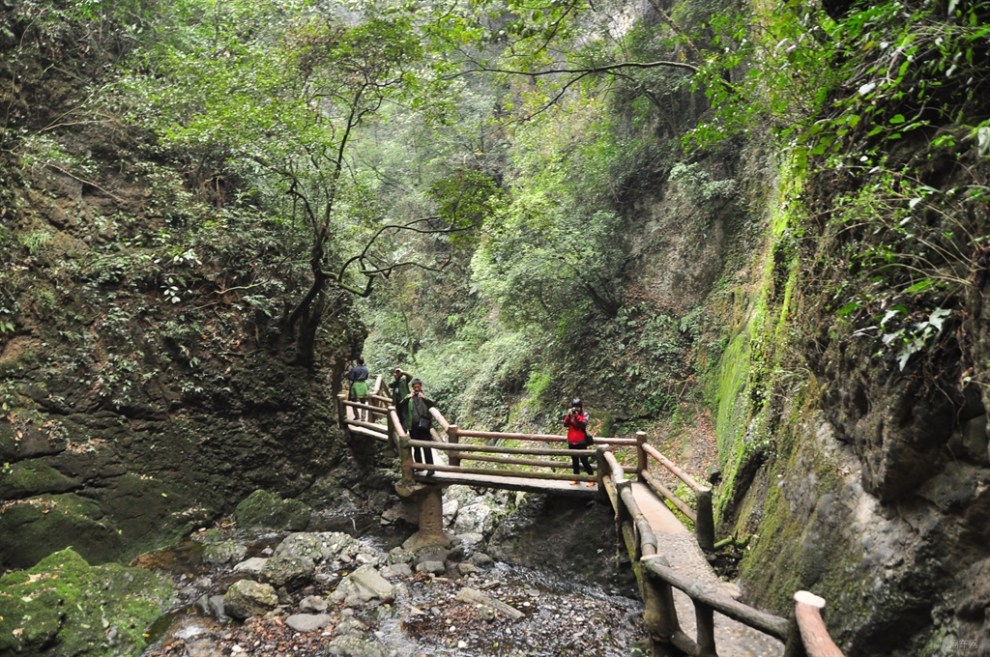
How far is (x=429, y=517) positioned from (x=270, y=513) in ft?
10.5

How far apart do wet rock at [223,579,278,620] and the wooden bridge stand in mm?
2880

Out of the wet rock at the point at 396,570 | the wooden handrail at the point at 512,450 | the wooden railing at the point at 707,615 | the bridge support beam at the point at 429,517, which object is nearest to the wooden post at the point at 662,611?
the wooden railing at the point at 707,615

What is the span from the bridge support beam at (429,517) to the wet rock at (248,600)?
2774 mm

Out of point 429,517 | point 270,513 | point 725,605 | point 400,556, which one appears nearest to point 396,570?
point 400,556

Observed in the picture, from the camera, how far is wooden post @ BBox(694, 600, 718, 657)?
404 cm

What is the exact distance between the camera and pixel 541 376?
16.8 m

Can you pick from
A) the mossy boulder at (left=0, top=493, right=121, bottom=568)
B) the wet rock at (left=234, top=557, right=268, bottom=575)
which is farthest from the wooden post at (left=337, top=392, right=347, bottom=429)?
the mossy boulder at (left=0, top=493, right=121, bottom=568)

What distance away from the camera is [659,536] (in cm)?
679

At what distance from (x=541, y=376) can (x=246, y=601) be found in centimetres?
1061

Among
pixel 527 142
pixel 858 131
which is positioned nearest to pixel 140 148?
pixel 527 142

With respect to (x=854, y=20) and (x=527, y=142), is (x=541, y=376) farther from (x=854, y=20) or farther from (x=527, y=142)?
(x=854, y=20)

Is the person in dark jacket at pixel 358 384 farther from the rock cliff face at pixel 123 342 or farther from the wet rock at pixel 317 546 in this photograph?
the wet rock at pixel 317 546

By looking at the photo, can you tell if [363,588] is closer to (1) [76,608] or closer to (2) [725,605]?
(1) [76,608]

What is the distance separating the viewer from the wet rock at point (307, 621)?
7.17m
